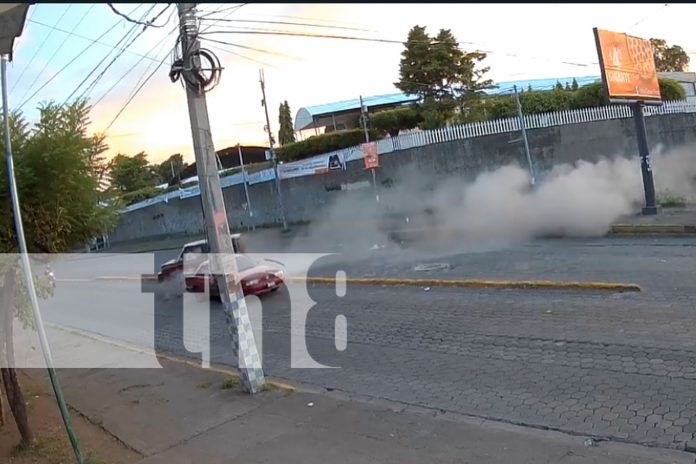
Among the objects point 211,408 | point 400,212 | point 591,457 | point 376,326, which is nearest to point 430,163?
point 400,212

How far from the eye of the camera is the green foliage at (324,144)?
3120cm

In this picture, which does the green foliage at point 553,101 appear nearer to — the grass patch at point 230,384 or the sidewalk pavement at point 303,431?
the grass patch at point 230,384

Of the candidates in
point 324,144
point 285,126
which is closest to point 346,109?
point 285,126

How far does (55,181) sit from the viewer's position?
6.76m

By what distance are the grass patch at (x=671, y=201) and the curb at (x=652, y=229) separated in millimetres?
3627

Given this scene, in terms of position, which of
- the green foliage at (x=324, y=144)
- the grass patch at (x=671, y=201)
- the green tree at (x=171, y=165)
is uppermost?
the green tree at (x=171, y=165)

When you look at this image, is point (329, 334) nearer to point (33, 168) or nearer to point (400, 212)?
point (33, 168)

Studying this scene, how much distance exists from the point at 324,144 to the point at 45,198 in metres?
26.0

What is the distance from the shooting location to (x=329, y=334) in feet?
32.1

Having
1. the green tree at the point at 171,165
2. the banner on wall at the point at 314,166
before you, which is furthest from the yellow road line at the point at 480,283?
the green tree at the point at 171,165

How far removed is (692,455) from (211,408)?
4.80 metres

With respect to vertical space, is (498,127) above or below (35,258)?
above

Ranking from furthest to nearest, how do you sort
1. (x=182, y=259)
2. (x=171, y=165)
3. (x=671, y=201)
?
1. (x=171, y=165)
2. (x=671, y=201)
3. (x=182, y=259)

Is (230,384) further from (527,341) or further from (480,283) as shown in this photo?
(480,283)
